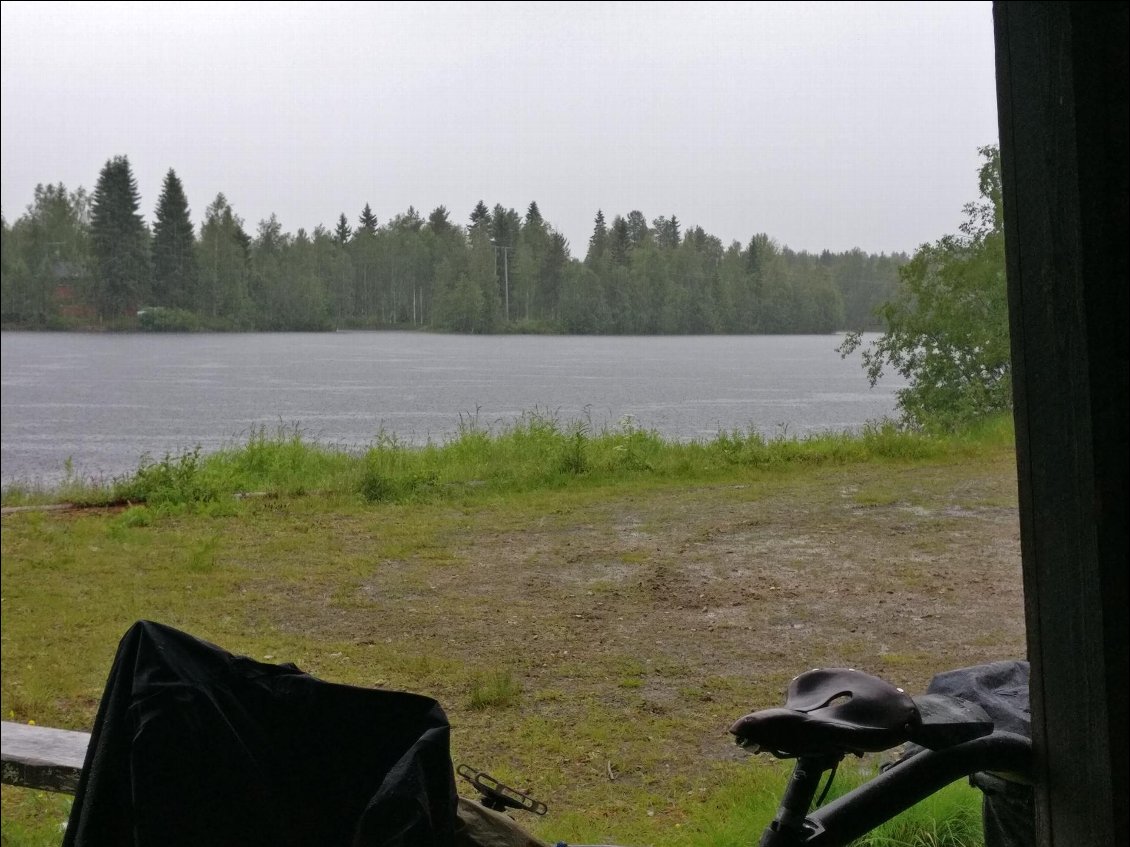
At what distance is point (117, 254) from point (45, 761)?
4.70 feet

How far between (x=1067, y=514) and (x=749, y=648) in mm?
1240

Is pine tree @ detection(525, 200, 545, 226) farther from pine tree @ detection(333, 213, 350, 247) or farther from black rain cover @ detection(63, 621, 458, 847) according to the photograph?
black rain cover @ detection(63, 621, 458, 847)

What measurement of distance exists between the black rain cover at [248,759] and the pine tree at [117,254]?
1898 millimetres

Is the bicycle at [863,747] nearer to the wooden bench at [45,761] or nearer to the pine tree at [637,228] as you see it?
the wooden bench at [45,761]

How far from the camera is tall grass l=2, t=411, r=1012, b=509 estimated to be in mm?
2555

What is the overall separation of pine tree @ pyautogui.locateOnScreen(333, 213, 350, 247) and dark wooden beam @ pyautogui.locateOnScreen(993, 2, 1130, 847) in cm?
210

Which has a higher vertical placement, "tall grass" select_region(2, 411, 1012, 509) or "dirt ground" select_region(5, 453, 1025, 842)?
"tall grass" select_region(2, 411, 1012, 509)

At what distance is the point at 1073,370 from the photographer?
2.99ft

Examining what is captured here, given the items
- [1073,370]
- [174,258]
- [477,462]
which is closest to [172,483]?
[174,258]

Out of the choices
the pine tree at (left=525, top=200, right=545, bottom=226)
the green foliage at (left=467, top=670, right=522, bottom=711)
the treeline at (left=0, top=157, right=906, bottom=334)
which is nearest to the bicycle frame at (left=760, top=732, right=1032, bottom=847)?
the green foliage at (left=467, top=670, right=522, bottom=711)

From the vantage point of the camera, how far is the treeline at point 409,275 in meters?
2.62

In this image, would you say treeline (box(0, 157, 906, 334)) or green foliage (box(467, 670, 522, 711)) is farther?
treeline (box(0, 157, 906, 334))

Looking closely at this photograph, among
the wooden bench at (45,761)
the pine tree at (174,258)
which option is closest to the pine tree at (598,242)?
the pine tree at (174,258)

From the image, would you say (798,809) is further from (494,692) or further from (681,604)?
(681,604)
